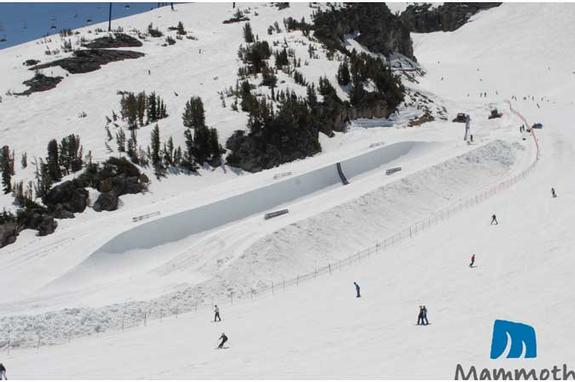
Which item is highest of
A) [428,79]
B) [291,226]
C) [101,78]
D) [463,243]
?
[101,78]

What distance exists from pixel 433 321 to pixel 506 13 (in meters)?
111

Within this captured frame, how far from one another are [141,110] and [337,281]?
79.6 feet

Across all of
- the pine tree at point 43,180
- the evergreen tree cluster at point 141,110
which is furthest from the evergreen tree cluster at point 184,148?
the pine tree at point 43,180

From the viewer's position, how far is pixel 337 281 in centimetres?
2612

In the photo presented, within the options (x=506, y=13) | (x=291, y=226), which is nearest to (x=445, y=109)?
(x=291, y=226)

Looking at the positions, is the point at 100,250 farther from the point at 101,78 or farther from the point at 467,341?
the point at 101,78

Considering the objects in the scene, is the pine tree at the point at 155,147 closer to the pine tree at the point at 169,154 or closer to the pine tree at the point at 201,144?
the pine tree at the point at 169,154

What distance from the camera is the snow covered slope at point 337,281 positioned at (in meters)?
17.4

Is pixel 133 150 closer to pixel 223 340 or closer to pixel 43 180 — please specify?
pixel 43 180

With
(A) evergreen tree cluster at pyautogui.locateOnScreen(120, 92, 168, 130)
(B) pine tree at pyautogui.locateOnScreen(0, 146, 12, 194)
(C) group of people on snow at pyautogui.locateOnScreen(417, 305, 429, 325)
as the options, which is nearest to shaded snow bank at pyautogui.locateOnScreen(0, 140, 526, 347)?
(C) group of people on snow at pyautogui.locateOnScreen(417, 305, 429, 325)

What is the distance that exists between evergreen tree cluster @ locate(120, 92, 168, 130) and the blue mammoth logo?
3149 centimetres

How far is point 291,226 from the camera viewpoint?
1169 inches

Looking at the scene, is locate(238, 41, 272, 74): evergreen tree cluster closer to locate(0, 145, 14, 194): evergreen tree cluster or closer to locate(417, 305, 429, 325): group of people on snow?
locate(0, 145, 14, 194): evergreen tree cluster

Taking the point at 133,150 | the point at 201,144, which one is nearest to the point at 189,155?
the point at 201,144
